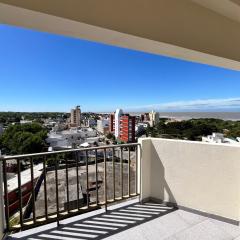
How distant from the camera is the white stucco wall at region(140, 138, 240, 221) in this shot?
2.45 meters

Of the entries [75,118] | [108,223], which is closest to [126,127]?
[75,118]

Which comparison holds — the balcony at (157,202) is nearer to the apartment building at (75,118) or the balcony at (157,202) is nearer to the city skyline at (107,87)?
the city skyline at (107,87)

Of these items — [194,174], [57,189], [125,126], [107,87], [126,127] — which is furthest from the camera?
[107,87]

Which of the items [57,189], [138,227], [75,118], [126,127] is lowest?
[126,127]

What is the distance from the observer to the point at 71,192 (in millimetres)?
2988

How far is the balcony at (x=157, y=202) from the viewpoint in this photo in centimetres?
227

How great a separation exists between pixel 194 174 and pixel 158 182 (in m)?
0.54

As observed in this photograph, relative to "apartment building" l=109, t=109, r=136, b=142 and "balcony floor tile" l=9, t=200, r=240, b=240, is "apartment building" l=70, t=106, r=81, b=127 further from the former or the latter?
"balcony floor tile" l=9, t=200, r=240, b=240

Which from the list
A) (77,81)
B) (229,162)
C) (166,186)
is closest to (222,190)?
(229,162)

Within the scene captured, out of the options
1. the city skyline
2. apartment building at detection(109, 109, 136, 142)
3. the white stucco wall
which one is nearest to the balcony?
the white stucco wall

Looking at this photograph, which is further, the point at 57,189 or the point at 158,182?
the point at 158,182

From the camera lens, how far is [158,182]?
3.00 metres

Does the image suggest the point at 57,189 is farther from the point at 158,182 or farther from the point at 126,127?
the point at 126,127

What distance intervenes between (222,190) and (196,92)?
26.5m
